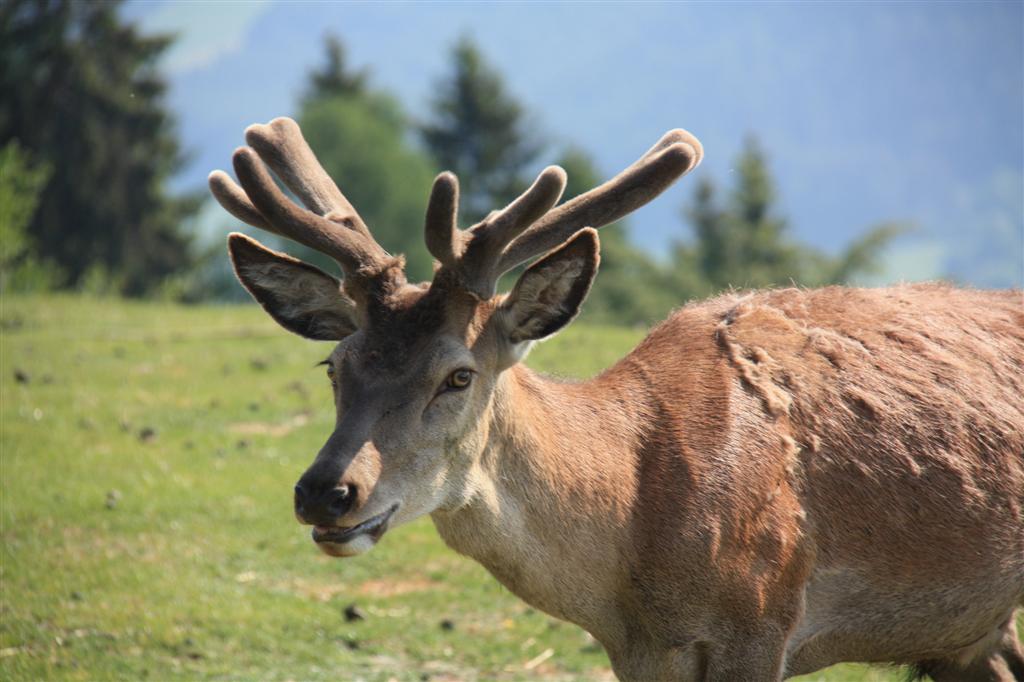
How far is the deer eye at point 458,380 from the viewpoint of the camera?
5.76 metres

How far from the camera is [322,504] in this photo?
206 inches

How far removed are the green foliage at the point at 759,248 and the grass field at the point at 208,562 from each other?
163ft

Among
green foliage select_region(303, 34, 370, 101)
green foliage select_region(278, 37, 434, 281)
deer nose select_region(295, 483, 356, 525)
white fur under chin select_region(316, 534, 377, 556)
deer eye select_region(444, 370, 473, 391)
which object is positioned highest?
green foliage select_region(303, 34, 370, 101)

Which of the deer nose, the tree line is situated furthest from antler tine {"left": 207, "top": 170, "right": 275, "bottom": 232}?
the tree line

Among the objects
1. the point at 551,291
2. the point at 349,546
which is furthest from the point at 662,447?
the point at 349,546

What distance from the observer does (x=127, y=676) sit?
27.2 ft

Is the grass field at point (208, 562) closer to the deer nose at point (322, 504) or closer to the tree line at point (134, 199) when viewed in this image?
the deer nose at point (322, 504)

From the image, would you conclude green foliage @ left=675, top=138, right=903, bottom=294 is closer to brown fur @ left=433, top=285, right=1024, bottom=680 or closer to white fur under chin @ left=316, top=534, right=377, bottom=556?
brown fur @ left=433, top=285, right=1024, bottom=680

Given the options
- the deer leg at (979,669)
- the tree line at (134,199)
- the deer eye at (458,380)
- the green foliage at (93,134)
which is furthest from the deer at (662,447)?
the green foliage at (93,134)

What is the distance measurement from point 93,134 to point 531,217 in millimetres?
57132

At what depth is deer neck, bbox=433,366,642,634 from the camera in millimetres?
5887

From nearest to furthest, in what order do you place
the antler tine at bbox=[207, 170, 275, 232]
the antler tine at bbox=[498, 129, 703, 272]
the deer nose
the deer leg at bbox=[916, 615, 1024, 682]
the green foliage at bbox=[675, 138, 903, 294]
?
1. the deer nose
2. the antler tine at bbox=[498, 129, 703, 272]
3. the antler tine at bbox=[207, 170, 275, 232]
4. the deer leg at bbox=[916, 615, 1024, 682]
5. the green foliage at bbox=[675, 138, 903, 294]

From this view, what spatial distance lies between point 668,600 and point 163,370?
1160 cm

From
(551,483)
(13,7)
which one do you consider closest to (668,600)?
(551,483)
